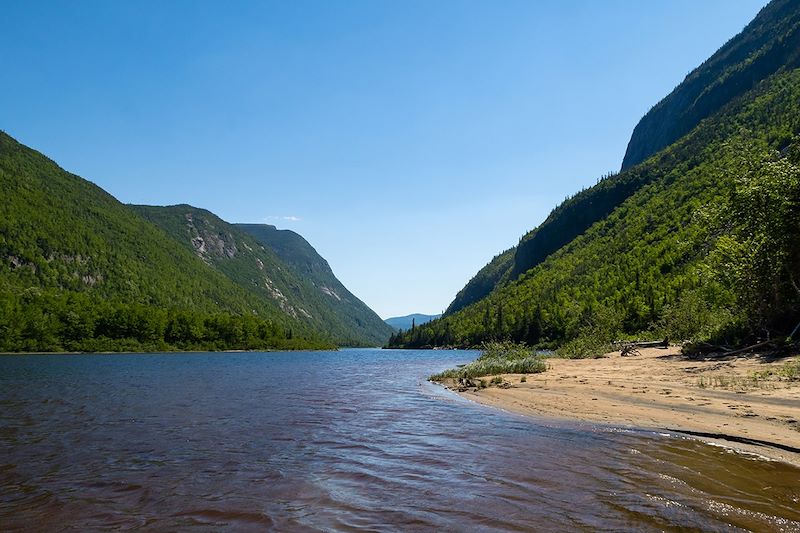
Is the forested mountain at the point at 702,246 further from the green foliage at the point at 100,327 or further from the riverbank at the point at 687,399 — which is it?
the green foliage at the point at 100,327

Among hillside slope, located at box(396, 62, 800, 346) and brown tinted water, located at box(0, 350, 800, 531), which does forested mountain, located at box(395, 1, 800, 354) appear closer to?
hillside slope, located at box(396, 62, 800, 346)

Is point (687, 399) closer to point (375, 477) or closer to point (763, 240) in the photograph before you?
point (375, 477)

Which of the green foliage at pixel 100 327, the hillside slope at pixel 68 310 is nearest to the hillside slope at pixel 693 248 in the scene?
the green foliage at pixel 100 327

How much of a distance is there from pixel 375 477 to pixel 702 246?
78250mm

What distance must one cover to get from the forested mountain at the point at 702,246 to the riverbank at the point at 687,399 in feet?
23.9

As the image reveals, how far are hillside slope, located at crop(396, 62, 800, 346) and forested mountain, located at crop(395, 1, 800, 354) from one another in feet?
0.44

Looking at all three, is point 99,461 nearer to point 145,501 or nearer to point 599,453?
point 145,501

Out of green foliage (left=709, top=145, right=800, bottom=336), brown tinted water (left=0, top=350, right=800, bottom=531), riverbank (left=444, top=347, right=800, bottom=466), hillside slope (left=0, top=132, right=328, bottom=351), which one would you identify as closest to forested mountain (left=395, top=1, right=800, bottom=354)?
green foliage (left=709, top=145, right=800, bottom=336)

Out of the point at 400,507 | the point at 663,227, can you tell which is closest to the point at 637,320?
the point at 663,227

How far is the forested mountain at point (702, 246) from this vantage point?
30.2 meters

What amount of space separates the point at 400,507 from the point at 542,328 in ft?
457

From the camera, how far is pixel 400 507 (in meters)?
9.68

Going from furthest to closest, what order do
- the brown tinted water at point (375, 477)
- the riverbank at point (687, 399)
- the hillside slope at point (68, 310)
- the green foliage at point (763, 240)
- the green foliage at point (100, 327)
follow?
the hillside slope at point (68, 310) < the green foliage at point (100, 327) < the green foliage at point (763, 240) < the riverbank at point (687, 399) < the brown tinted water at point (375, 477)

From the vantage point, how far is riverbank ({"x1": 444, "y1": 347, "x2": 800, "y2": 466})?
1412 cm
